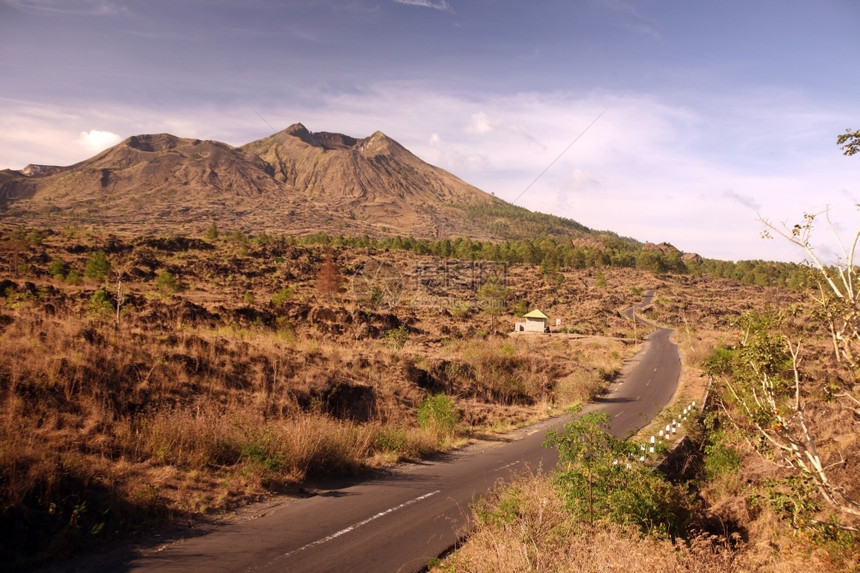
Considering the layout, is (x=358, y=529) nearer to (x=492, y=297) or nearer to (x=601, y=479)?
(x=601, y=479)

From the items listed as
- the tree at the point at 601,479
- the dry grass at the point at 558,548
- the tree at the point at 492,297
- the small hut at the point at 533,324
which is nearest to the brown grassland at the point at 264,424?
the dry grass at the point at 558,548

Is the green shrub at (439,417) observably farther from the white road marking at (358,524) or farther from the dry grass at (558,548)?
the dry grass at (558,548)

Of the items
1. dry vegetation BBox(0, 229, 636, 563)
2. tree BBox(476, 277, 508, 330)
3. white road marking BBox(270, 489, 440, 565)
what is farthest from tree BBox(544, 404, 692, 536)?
tree BBox(476, 277, 508, 330)

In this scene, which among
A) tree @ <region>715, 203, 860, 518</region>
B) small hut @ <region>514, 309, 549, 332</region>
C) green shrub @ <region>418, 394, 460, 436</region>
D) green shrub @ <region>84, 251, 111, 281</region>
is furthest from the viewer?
small hut @ <region>514, 309, 549, 332</region>

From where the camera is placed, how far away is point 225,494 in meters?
7.47

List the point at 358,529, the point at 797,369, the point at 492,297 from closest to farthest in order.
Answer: the point at 797,369, the point at 358,529, the point at 492,297

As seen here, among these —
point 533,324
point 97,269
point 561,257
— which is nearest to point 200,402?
point 97,269

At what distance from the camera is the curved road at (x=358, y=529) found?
5750 millimetres

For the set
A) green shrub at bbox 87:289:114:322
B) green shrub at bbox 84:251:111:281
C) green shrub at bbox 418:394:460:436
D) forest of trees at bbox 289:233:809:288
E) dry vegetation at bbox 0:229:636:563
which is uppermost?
forest of trees at bbox 289:233:809:288

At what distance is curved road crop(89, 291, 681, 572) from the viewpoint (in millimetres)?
5750

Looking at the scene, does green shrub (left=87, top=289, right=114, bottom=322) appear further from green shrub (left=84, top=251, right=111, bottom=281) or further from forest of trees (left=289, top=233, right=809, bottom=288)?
forest of trees (left=289, top=233, right=809, bottom=288)

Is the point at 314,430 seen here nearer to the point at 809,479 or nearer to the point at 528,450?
the point at 528,450

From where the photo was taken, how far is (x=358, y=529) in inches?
271

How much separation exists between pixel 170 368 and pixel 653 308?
7697cm
